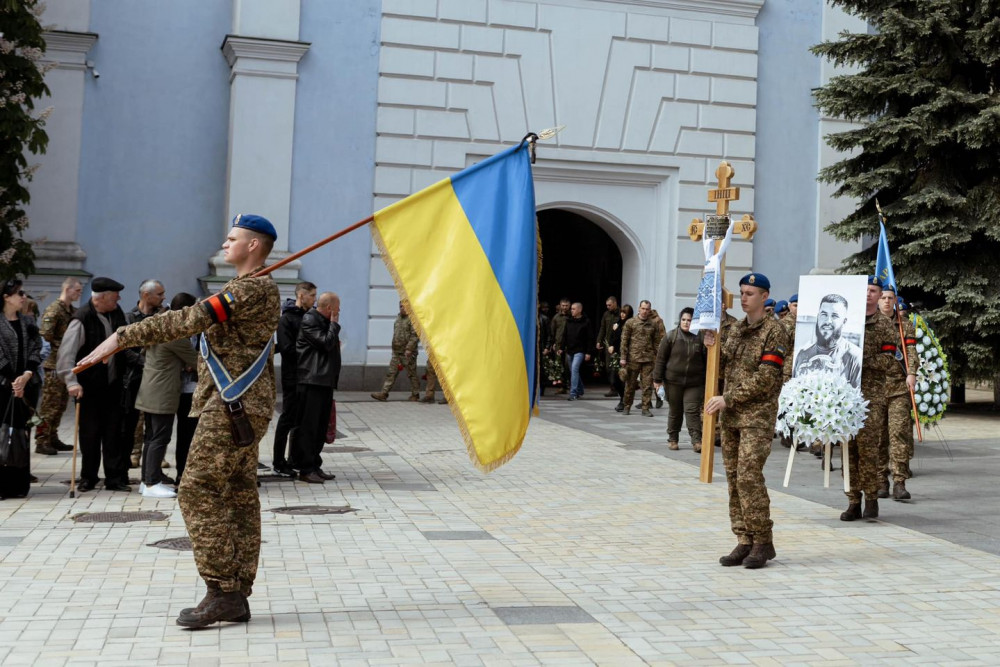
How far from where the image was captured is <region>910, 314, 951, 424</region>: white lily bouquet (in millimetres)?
13547

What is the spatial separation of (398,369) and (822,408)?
11235mm

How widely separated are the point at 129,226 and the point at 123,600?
587 inches

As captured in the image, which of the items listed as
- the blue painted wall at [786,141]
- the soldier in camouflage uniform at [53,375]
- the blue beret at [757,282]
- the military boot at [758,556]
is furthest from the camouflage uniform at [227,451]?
the blue painted wall at [786,141]

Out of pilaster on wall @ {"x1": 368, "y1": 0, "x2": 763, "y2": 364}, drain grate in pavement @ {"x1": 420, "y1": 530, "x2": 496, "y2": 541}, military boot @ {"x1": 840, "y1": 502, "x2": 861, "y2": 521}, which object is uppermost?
pilaster on wall @ {"x1": 368, "y1": 0, "x2": 763, "y2": 364}

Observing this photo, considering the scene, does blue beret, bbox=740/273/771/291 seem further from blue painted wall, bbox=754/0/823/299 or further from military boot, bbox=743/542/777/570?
blue painted wall, bbox=754/0/823/299

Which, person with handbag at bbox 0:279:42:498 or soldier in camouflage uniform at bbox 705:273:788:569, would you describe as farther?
person with handbag at bbox 0:279:42:498

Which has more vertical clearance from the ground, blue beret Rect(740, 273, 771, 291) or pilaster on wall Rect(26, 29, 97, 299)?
pilaster on wall Rect(26, 29, 97, 299)

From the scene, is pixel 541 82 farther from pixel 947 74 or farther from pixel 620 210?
pixel 947 74

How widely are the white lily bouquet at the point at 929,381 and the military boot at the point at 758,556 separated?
6.64 m

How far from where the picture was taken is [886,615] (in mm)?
6434

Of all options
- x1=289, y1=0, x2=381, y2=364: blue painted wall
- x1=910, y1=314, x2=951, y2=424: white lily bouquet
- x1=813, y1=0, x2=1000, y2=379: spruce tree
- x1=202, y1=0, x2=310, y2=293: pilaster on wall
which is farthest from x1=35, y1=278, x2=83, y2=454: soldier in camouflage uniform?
x1=813, y1=0, x2=1000, y2=379: spruce tree

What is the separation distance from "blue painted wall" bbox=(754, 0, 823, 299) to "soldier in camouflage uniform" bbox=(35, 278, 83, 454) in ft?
46.7

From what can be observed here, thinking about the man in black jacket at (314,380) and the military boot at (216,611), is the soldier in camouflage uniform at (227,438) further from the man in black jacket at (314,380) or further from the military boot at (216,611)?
the man in black jacket at (314,380)

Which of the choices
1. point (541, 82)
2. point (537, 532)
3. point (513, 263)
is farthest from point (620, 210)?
point (513, 263)
